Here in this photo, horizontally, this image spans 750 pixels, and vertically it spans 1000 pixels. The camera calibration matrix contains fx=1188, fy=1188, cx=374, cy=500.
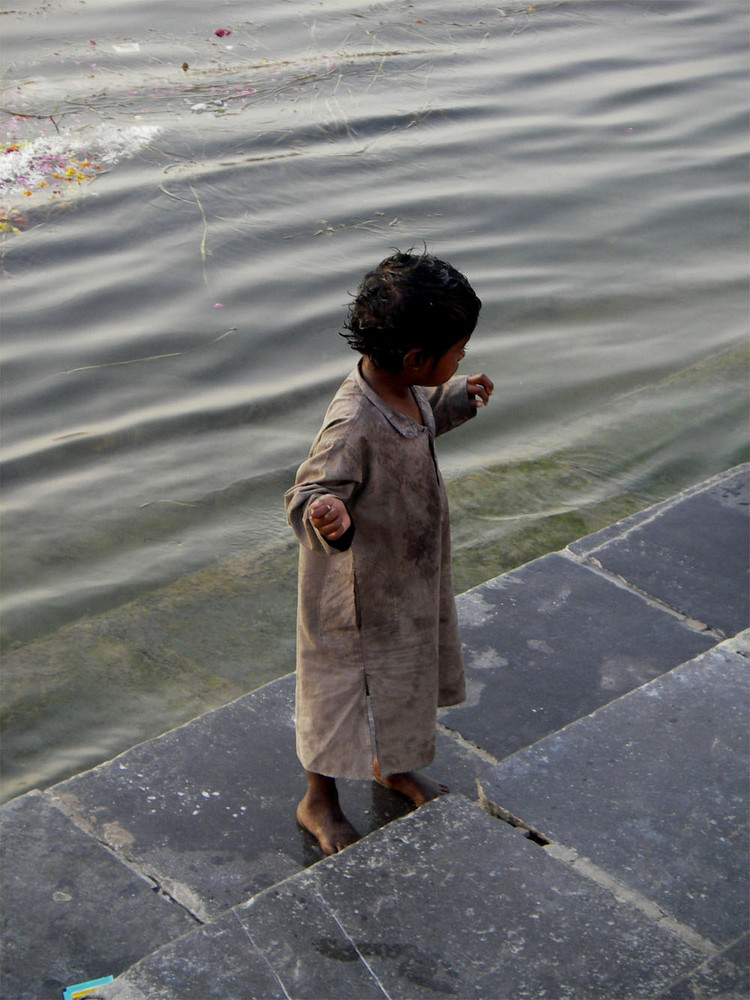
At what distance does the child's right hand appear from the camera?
78.6 inches

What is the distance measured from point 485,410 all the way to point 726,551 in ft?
6.21

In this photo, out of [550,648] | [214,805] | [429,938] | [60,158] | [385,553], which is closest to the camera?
[429,938]

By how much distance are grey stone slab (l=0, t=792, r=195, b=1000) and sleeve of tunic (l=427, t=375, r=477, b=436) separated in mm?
1098

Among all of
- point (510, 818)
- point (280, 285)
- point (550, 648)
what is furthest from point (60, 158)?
point (510, 818)

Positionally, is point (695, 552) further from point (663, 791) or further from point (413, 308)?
point (413, 308)

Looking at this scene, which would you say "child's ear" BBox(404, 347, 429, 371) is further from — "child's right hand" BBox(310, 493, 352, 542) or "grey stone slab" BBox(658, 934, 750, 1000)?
"grey stone slab" BBox(658, 934, 750, 1000)

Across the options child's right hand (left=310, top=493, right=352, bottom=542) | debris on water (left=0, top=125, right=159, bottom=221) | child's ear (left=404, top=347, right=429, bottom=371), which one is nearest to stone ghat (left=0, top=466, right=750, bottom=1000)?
child's right hand (left=310, top=493, right=352, bottom=542)

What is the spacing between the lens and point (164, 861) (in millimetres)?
2377

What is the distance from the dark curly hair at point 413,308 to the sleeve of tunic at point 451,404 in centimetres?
25

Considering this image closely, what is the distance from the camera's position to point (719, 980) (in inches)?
68.9

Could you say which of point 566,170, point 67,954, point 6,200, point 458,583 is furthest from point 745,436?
point 6,200

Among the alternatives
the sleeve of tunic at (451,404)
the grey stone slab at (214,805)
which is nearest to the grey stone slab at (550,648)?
the grey stone slab at (214,805)

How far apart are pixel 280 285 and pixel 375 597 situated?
3.72 meters

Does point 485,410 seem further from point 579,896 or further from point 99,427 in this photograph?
point 579,896
